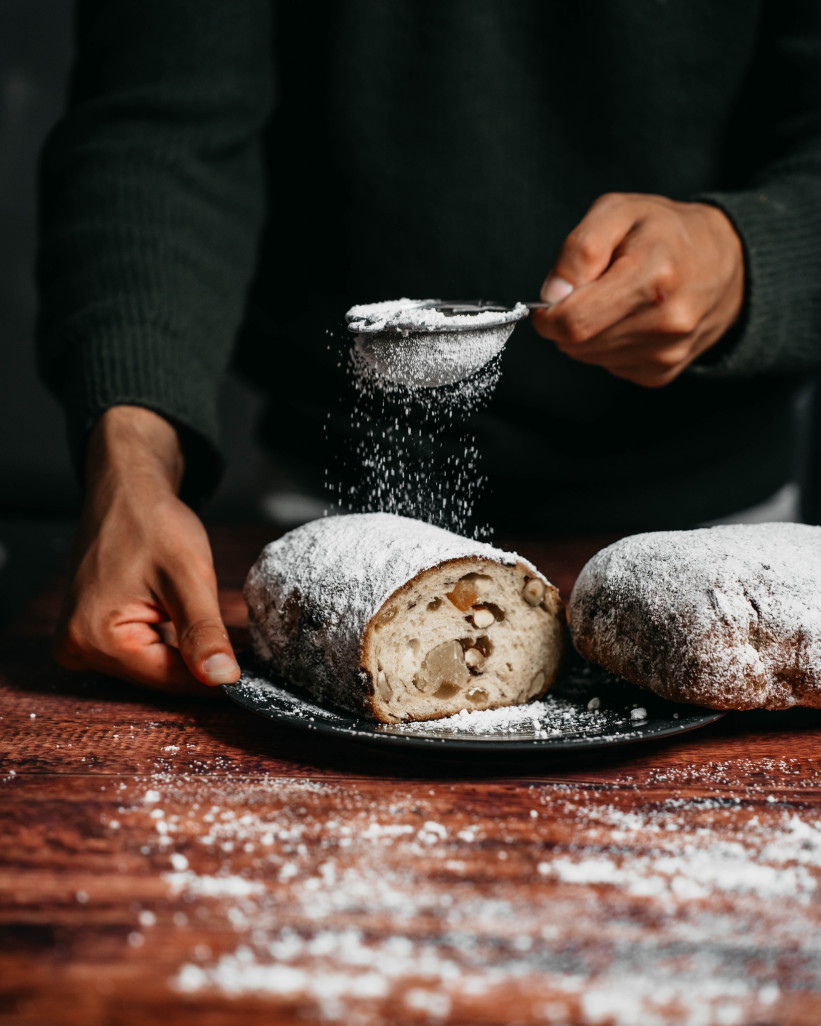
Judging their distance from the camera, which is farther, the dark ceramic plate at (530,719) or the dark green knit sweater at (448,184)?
the dark green knit sweater at (448,184)

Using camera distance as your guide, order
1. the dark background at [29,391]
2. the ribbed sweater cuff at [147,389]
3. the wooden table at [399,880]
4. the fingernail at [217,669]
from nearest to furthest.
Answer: the wooden table at [399,880]
the fingernail at [217,669]
the ribbed sweater cuff at [147,389]
the dark background at [29,391]

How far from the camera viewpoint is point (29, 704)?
96cm

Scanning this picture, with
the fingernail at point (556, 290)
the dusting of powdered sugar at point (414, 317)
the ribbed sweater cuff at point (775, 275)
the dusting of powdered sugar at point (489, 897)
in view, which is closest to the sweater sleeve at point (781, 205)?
the ribbed sweater cuff at point (775, 275)

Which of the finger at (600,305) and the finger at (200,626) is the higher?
the finger at (600,305)

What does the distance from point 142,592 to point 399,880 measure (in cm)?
48

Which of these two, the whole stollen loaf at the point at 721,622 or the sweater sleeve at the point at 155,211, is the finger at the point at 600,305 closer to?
the whole stollen loaf at the point at 721,622

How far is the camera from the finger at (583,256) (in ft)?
3.26

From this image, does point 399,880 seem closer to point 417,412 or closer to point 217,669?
point 217,669

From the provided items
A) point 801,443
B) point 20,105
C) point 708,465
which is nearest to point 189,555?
point 708,465

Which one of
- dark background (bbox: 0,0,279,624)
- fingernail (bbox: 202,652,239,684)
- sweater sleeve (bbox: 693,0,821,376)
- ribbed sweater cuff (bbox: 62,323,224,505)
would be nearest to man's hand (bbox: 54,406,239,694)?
fingernail (bbox: 202,652,239,684)

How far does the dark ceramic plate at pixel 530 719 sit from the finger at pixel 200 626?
2 centimetres

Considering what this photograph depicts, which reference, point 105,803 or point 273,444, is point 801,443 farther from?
point 105,803

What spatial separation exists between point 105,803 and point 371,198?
3.40ft

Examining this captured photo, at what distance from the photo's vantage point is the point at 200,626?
90 centimetres
